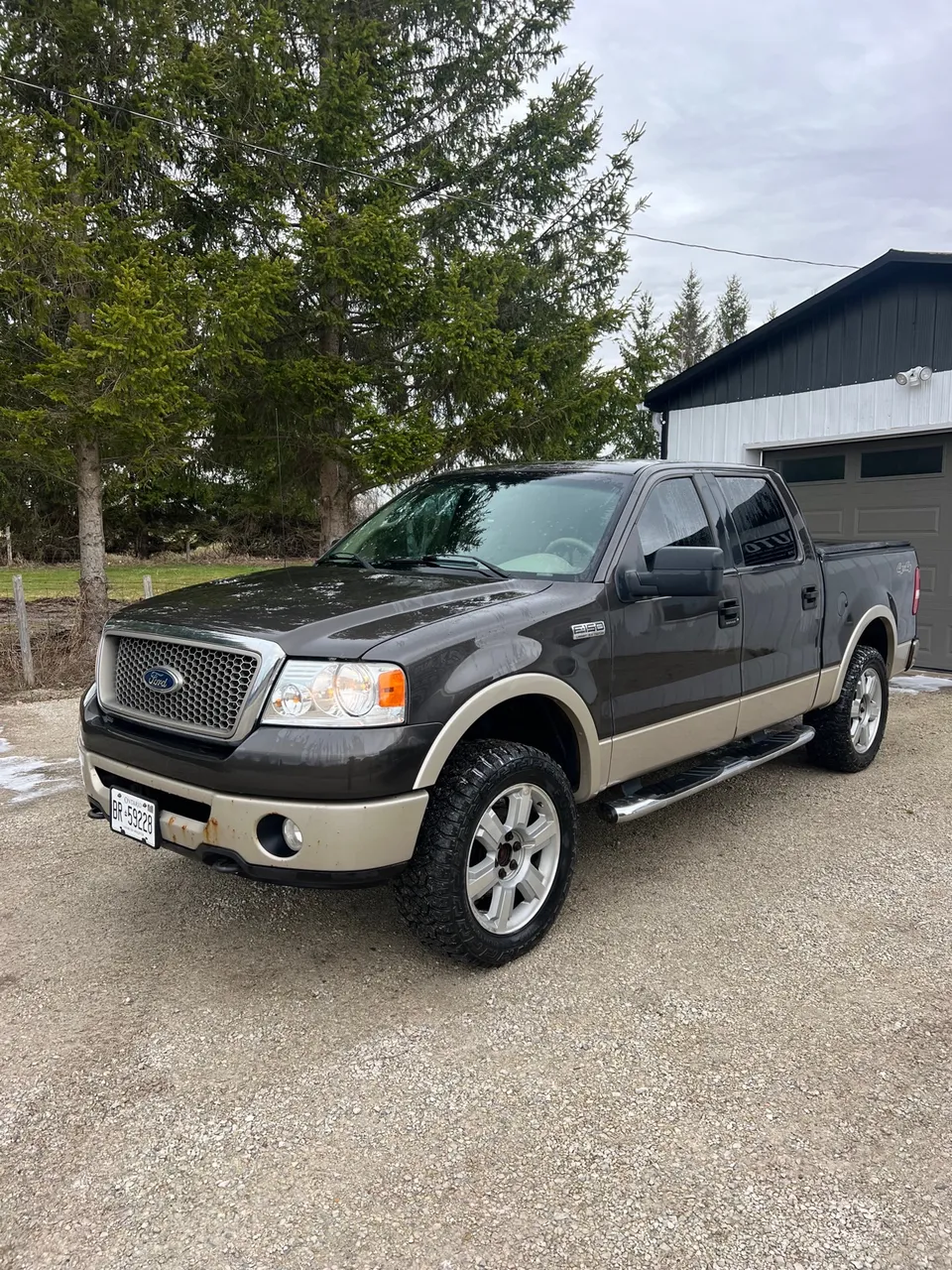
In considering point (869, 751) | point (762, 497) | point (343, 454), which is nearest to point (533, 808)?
point (762, 497)

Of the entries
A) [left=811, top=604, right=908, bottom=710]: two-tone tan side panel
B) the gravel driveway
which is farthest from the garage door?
the gravel driveway

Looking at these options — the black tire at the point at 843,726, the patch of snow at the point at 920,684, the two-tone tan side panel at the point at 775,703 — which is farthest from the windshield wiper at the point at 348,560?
the patch of snow at the point at 920,684

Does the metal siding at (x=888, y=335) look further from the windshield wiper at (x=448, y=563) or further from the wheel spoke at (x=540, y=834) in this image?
the wheel spoke at (x=540, y=834)

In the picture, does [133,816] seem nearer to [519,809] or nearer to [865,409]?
[519,809]

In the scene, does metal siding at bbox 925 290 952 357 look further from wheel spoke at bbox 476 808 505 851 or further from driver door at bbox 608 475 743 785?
wheel spoke at bbox 476 808 505 851

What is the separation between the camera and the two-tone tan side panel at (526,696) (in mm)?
2891

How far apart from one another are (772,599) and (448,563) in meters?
1.85

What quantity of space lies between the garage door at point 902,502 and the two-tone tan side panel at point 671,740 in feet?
19.1

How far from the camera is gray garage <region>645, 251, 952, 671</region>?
8.72 m

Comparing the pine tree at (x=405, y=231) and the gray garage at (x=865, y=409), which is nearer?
the gray garage at (x=865, y=409)

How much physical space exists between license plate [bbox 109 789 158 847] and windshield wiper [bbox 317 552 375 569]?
144cm

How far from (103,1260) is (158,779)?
1.44m

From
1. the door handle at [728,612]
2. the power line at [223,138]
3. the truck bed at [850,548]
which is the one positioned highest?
the power line at [223,138]

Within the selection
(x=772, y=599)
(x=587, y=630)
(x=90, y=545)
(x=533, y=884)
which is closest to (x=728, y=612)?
(x=772, y=599)
